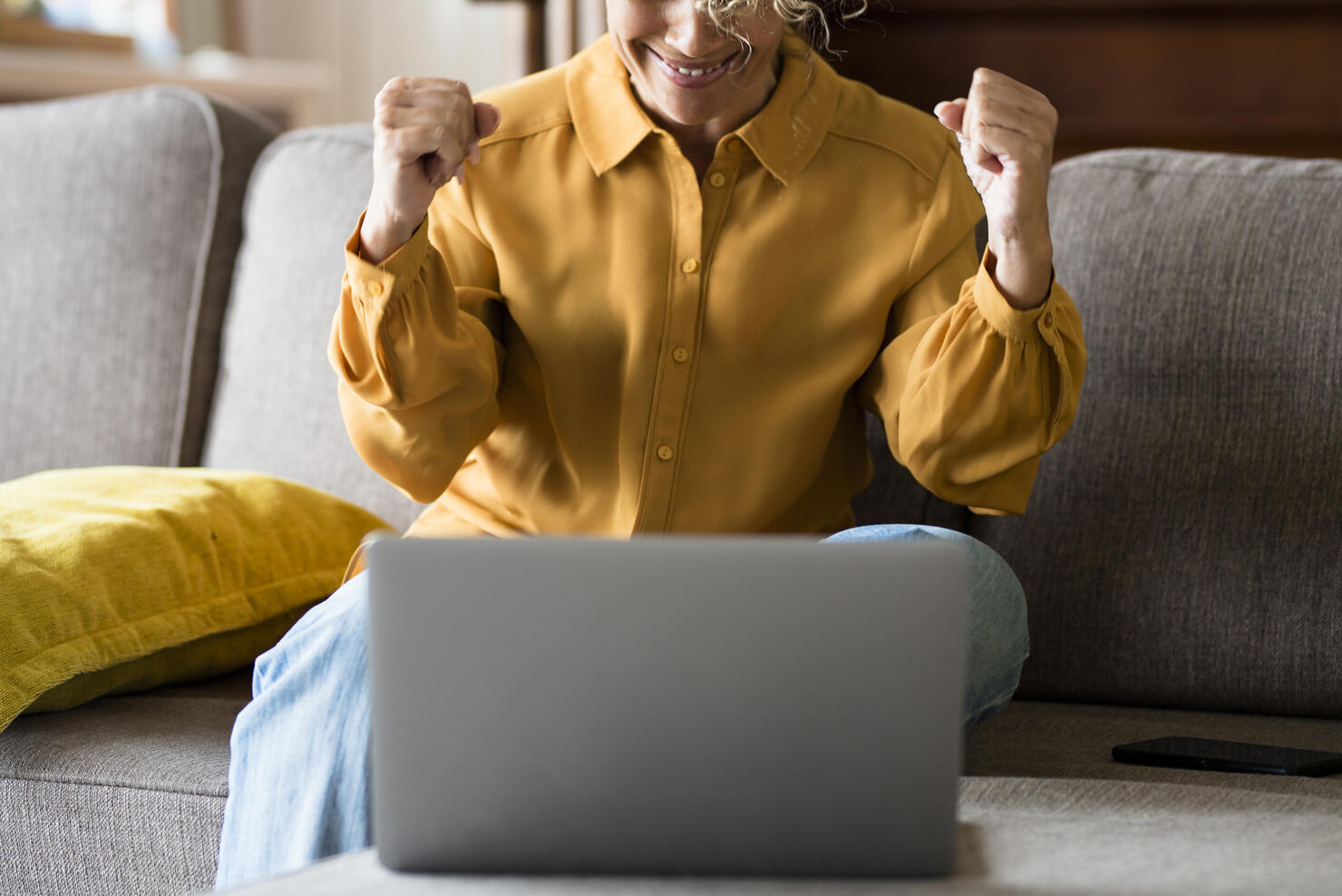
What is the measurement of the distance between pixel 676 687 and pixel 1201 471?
80 centimetres

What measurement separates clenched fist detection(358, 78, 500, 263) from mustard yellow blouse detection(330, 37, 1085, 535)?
0.10 m

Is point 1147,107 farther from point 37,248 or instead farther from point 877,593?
point 877,593

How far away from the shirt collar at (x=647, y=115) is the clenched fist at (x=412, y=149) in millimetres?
156

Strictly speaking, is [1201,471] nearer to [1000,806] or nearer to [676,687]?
[1000,806]

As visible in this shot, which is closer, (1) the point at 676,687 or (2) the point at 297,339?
(1) the point at 676,687

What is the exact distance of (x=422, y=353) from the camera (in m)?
1.08

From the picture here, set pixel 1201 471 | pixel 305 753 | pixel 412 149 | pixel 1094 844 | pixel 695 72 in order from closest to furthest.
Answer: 1. pixel 1094 844
2. pixel 305 753
3. pixel 412 149
4. pixel 695 72
5. pixel 1201 471

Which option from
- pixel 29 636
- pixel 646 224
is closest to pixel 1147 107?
pixel 646 224

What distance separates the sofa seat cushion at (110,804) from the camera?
1052mm

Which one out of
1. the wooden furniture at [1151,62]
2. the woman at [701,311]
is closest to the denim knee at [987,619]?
the woman at [701,311]

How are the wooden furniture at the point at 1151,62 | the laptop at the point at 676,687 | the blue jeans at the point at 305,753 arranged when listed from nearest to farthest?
the laptop at the point at 676,687, the blue jeans at the point at 305,753, the wooden furniture at the point at 1151,62

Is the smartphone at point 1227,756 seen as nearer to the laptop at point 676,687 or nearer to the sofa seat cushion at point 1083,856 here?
the sofa seat cushion at point 1083,856

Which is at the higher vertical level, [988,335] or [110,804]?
[988,335]

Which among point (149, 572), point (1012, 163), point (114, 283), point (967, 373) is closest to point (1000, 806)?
point (967, 373)
